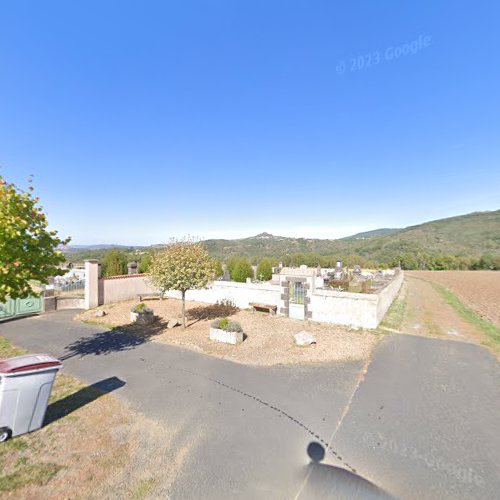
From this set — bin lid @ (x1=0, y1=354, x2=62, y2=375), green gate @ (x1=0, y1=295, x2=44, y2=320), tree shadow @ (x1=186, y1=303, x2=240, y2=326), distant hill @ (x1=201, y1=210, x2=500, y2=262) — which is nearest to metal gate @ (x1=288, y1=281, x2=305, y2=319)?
tree shadow @ (x1=186, y1=303, x2=240, y2=326)

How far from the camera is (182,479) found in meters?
3.91

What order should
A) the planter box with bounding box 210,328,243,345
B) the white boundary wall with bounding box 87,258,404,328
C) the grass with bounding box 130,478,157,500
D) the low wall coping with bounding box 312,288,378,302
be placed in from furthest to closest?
1. the white boundary wall with bounding box 87,258,404,328
2. the low wall coping with bounding box 312,288,378,302
3. the planter box with bounding box 210,328,243,345
4. the grass with bounding box 130,478,157,500

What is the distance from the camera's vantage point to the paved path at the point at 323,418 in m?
3.96

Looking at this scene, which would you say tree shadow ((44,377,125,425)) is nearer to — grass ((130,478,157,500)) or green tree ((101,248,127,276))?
grass ((130,478,157,500))

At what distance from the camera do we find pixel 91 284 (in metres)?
16.2

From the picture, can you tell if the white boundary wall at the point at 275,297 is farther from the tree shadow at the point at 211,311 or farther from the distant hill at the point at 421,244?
the distant hill at the point at 421,244

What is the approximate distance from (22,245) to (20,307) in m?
11.0

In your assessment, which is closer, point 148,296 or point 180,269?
point 180,269

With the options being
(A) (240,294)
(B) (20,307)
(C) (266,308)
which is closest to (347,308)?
(C) (266,308)

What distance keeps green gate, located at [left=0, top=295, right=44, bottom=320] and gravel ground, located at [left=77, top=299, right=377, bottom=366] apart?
8.99ft

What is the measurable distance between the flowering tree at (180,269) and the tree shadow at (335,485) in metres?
8.37

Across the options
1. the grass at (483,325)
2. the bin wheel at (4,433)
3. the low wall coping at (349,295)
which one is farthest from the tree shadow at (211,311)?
the grass at (483,325)

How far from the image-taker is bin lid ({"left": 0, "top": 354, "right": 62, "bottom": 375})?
4.46 metres

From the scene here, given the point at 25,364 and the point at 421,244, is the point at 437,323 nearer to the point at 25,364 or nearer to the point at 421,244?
the point at 25,364
